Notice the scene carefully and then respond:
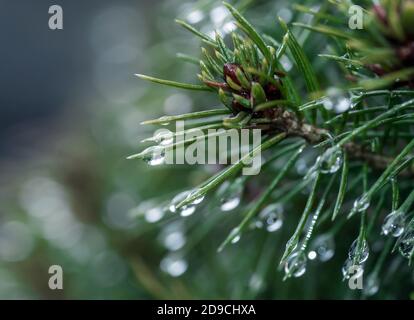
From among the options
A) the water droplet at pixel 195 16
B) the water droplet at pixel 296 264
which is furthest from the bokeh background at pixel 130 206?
the water droplet at pixel 296 264

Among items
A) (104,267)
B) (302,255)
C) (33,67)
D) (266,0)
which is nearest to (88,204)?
(104,267)

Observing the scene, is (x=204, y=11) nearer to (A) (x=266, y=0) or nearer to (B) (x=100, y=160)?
(A) (x=266, y=0)

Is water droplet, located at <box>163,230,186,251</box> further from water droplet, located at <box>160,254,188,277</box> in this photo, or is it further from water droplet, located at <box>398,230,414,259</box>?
water droplet, located at <box>398,230,414,259</box>

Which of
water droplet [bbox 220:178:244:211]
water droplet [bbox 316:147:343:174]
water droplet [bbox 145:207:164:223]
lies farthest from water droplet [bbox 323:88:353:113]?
water droplet [bbox 145:207:164:223]

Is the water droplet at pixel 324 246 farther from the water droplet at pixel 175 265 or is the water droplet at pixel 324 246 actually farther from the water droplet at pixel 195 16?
the water droplet at pixel 195 16

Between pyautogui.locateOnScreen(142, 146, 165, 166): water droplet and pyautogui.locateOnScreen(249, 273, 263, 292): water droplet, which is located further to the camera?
pyautogui.locateOnScreen(249, 273, 263, 292): water droplet
